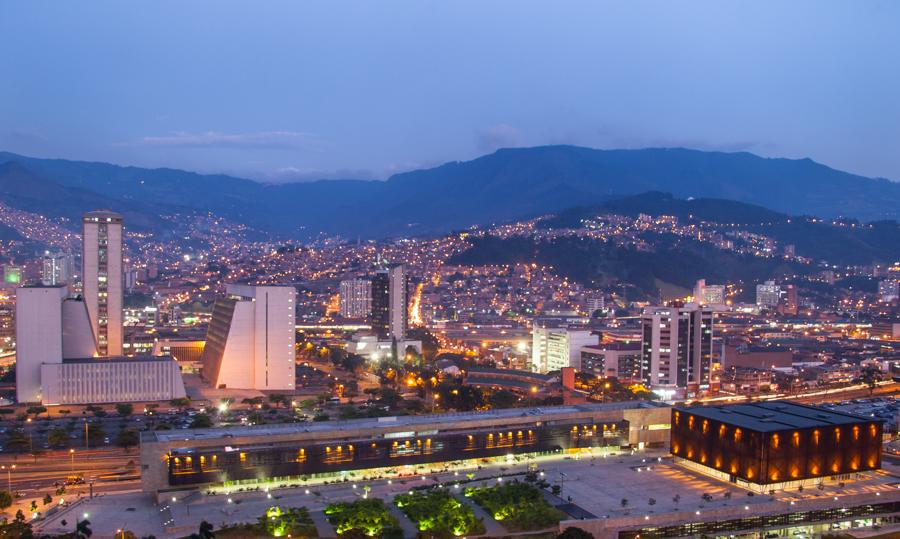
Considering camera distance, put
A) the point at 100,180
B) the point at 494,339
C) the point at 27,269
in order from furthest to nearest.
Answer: the point at 100,180 → the point at 27,269 → the point at 494,339

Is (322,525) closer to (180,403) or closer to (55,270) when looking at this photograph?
(180,403)

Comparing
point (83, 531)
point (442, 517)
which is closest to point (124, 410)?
point (83, 531)

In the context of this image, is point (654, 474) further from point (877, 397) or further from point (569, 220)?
point (569, 220)

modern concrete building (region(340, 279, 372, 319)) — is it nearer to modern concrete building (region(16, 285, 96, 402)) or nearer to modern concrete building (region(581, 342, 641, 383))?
modern concrete building (region(581, 342, 641, 383))

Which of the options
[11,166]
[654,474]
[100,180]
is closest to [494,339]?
[654,474]

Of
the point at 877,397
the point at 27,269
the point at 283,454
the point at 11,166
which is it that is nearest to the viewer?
the point at 283,454

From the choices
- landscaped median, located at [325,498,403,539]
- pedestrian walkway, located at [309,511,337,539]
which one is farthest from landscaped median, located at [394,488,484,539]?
pedestrian walkway, located at [309,511,337,539]
